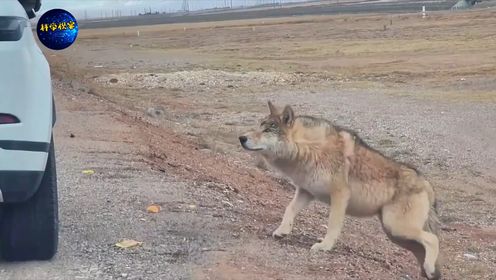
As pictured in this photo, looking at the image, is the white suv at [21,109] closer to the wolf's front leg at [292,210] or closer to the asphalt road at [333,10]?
the wolf's front leg at [292,210]

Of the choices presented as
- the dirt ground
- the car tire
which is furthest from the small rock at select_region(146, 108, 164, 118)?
the car tire

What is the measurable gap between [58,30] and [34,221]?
1.39m

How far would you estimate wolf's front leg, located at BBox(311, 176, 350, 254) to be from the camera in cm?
712

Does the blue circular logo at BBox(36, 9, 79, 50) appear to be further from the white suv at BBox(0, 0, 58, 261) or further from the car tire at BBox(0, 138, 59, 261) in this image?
the car tire at BBox(0, 138, 59, 261)

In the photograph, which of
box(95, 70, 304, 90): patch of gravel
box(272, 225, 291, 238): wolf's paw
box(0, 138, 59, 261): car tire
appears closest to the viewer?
box(0, 138, 59, 261): car tire

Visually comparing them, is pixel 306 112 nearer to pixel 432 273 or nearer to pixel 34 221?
pixel 432 273

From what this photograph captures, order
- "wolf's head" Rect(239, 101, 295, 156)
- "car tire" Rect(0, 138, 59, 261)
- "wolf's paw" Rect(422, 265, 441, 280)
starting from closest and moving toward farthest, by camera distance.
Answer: "car tire" Rect(0, 138, 59, 261)
"wolf's head" Rect(239, 101, 295, 156)
"wolf's paw" Rect(422, 265, 441, 280)

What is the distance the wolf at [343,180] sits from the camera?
23.2ft

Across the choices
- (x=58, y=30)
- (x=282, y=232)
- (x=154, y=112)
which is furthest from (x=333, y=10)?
(x=58, y=30)

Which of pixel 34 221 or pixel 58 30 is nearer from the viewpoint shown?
pixel 58 30

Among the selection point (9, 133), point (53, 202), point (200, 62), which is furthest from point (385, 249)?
point (200, 62)

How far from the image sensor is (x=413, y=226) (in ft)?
23.7

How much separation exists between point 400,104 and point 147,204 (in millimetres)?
16225

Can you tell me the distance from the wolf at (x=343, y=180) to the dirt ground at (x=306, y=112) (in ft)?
1.18
